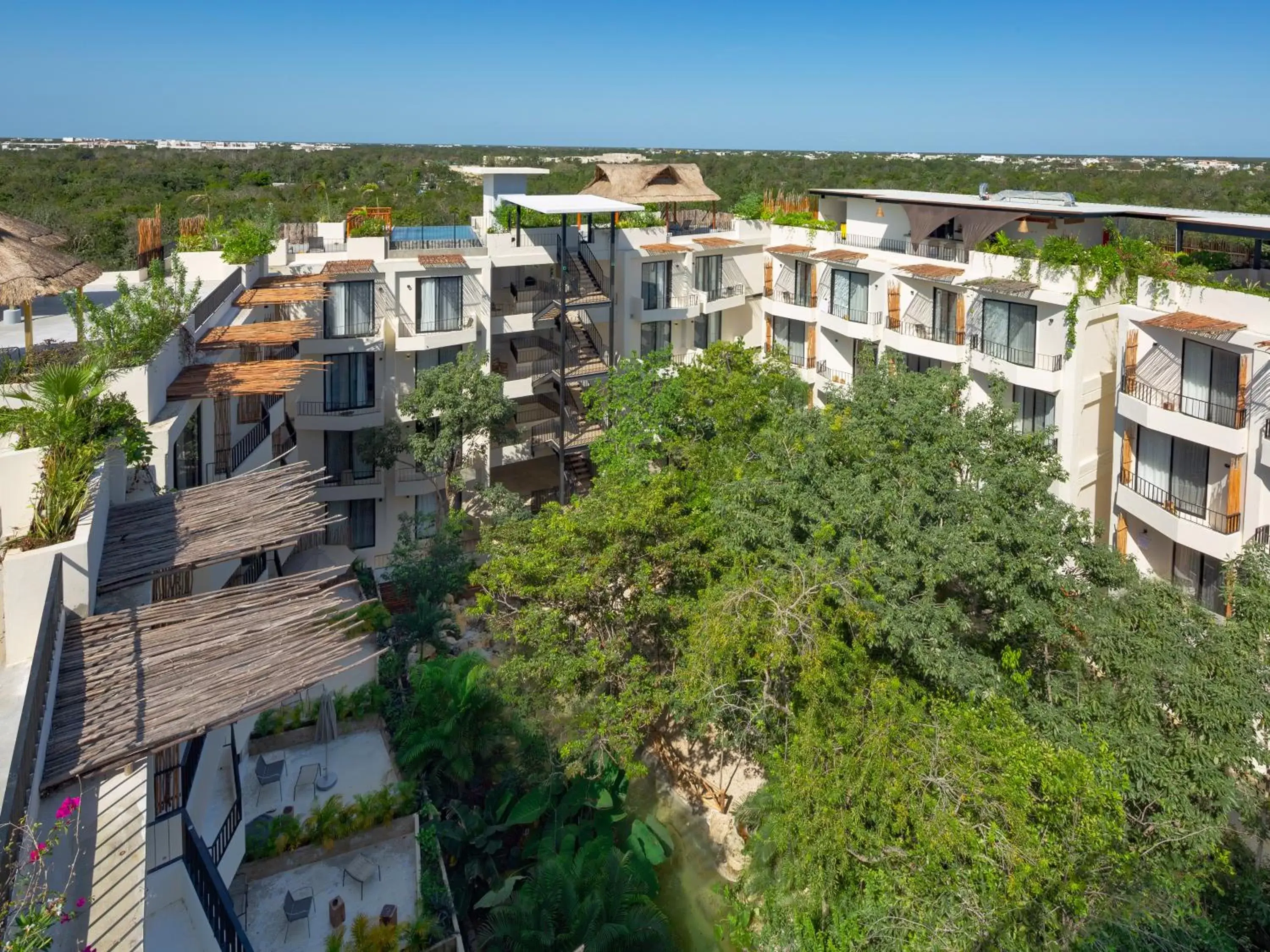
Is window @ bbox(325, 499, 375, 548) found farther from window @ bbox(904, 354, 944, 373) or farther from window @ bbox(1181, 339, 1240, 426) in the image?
window @ bbox(1181, 339, 1240, 426)

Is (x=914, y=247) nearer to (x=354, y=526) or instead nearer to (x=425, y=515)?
(x=425, y=515)

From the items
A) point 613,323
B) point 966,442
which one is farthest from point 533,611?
point 613,323

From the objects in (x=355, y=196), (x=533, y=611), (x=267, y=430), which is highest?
(x=355, y=196)

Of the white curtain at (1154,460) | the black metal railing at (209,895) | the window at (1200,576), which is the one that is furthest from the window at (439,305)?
the window at (1200,576)

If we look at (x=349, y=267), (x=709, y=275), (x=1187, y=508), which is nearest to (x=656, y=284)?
(x=709, y=275)

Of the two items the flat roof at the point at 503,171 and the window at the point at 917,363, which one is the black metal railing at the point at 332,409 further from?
the window at the point at 917,363

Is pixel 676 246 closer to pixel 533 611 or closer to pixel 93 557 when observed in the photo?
pixel 533 611
